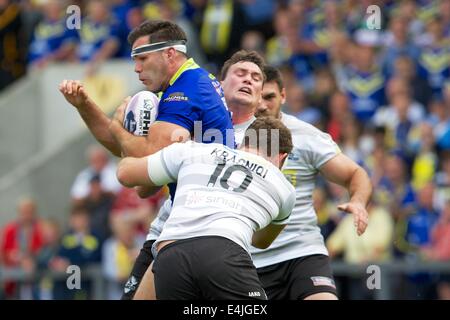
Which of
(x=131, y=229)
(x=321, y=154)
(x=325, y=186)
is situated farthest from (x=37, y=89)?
(x=321, y=154)

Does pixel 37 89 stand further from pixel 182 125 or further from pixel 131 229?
pixel 182 125

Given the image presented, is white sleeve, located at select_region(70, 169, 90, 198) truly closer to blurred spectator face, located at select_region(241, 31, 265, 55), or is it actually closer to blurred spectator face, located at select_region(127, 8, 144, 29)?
blurred spectator face, located at select_region(127, 8, 144, 29)

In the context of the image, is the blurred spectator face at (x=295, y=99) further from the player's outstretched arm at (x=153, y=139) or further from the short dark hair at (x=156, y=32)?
the player's outstretched arm at (x=153, y=139)

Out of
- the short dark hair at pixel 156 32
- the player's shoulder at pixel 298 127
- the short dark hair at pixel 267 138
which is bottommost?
the short dark hair at pixel 267 138

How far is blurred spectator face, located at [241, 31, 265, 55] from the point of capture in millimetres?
17406

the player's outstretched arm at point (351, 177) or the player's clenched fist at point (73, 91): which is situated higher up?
the player's clenched fist at point (73, 91)

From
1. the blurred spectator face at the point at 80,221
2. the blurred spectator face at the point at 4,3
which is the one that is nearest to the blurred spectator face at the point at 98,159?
the blurred spectator face at the point at 80,221

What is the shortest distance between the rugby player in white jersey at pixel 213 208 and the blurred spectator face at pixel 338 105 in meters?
7.97

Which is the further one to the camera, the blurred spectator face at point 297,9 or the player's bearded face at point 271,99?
the blurred spectator face at point 297,9

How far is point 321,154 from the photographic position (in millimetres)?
9500

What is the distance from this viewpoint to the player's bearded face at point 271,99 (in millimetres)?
9578
